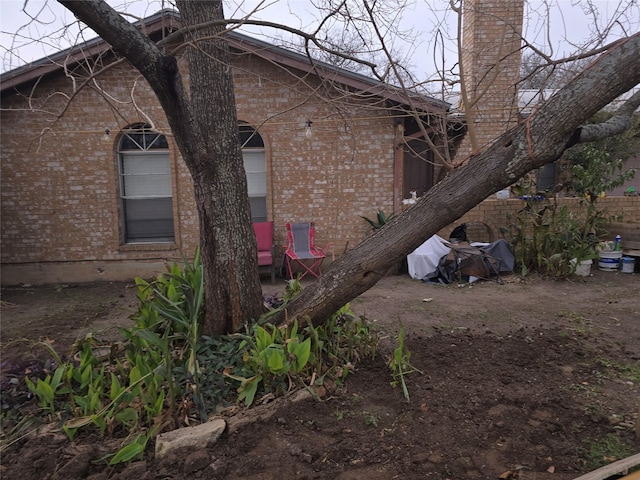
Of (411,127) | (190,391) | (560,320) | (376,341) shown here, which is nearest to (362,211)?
(411,127)

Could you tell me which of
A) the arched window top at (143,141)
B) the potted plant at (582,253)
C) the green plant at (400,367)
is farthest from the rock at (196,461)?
the potted plant at (582,253)

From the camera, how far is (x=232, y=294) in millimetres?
3436

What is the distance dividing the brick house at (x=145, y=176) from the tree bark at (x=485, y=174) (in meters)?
4.23

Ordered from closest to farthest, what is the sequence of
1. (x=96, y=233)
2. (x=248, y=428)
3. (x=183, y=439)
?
(x=183, y=439)
(x=248, y=428)
(x=96, y=233)

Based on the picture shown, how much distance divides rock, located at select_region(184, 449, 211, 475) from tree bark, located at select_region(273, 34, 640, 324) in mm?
1180

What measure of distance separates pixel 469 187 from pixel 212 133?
77.3 inches

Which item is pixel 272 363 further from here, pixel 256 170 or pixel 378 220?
pixel 256 170

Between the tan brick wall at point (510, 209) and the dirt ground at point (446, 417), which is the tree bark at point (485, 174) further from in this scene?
the tan brick wall at point (510, 209)

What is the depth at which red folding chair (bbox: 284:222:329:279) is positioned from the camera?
739 cm

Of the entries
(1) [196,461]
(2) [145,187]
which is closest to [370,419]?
(1) [196,461]

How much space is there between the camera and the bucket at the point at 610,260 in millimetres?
7582

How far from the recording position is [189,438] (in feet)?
8.25

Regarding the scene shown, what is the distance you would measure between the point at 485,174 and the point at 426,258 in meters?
4.60

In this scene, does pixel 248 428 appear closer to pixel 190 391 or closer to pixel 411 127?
pixel 190 391
